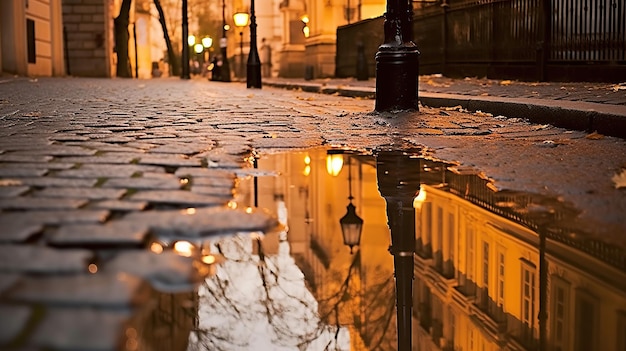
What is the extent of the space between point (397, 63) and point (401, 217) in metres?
5.94

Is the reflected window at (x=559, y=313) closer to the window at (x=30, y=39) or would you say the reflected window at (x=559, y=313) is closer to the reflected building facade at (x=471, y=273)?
the reflected building facade at (x=471, y=273)

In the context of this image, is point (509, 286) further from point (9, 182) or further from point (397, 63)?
point (397, 63)

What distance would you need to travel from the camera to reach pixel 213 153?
20.2ft

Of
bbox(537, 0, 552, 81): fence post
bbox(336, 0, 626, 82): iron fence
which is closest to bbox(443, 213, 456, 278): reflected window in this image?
bbox(336, 0, 626, 82): iron fence

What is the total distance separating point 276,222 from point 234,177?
1.19 metres

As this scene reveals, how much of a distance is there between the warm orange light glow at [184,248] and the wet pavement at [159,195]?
0.4 inches

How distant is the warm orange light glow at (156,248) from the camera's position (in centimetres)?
294

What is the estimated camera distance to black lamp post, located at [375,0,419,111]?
977 cm

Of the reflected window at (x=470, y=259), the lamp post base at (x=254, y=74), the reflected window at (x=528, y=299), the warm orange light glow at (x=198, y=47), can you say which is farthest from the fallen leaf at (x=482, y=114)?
the warm orange light glow at (x=198, y=47)

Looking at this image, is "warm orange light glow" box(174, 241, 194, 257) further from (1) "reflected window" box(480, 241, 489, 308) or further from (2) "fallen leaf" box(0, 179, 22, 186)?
(2) "fallen leaf" box(0, 179, 22, 186)

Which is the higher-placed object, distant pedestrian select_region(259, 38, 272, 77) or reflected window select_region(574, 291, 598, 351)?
distant pedestrian select_region(259, 38, 272, 77)

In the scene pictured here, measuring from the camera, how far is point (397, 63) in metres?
9.76

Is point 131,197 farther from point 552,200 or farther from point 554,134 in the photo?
point 554,134

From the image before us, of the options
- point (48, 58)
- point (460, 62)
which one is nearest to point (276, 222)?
point (460, 62)
